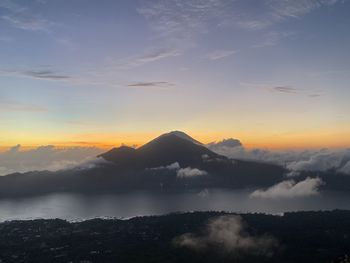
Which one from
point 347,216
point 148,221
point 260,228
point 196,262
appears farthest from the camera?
point 347,216

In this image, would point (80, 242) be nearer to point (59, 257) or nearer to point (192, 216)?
point (59, 257)

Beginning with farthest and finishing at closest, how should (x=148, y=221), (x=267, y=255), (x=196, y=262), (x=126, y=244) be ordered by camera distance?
(x=148, y=221)
(x=126, y=244)
(x=267, y=255)
(x=196, y=262)

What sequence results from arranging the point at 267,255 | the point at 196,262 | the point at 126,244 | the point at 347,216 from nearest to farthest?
1. the point at 196,262
2. the point at 267,255
3. the point at 126,244
4. the point at 347,216

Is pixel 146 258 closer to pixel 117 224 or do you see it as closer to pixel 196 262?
pixel 196 262

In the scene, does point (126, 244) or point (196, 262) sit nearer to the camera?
point (196, 262)

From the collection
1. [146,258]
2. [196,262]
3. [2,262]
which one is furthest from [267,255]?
[2,262]

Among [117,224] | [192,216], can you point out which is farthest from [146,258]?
[192,216]
